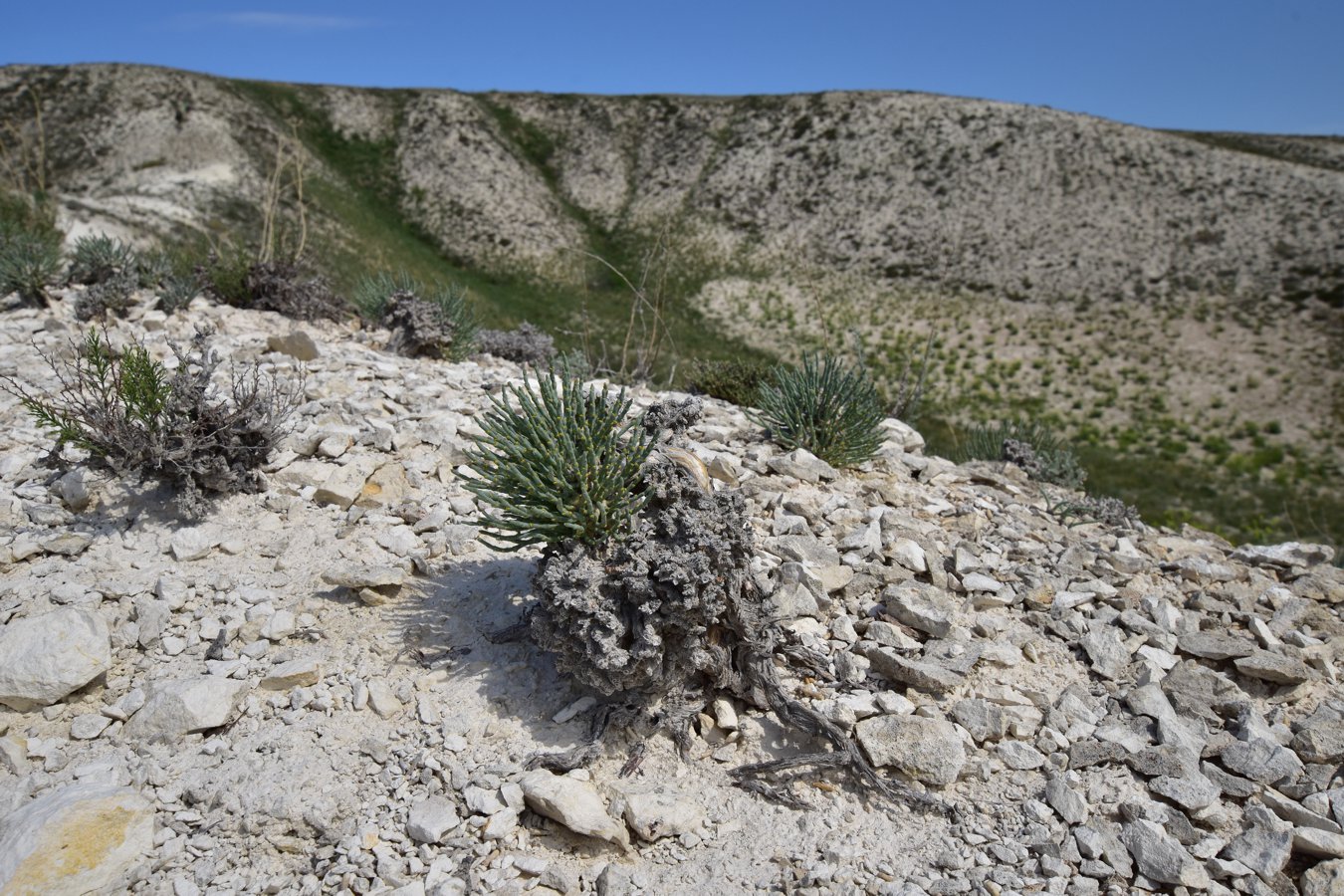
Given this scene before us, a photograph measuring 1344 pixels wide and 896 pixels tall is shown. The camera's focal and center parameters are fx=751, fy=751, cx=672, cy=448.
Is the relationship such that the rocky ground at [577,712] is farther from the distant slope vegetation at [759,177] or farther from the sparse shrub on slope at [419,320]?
the distant slope vegetation at [759,177]

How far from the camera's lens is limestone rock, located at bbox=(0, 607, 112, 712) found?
11.5 ft

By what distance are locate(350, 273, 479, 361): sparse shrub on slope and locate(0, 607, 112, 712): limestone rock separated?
5.43 m

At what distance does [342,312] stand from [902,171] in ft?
133

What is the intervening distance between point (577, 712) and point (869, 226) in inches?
1658

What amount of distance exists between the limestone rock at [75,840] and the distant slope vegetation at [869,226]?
735 inches

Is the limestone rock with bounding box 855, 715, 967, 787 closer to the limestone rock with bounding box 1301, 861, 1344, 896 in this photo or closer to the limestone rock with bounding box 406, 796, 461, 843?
the limestone rock with bounding box 1301, 861, 1344, 896

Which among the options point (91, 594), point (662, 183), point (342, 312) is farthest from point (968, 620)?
point (662, 183)

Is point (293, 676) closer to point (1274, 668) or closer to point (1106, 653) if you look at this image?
point (1106, 653)

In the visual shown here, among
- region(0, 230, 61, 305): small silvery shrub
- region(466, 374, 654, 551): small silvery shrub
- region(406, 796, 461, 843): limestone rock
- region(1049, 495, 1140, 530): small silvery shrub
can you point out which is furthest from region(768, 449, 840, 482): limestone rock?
region(0, 230, 61, 305): small silvery shrub

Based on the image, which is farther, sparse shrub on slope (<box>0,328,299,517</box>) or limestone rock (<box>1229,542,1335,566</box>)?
limestone rock (<box>1229,542,1335,566</box>)

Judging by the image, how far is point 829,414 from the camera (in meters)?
6.20

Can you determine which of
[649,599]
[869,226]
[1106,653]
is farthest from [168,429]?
[869,226]

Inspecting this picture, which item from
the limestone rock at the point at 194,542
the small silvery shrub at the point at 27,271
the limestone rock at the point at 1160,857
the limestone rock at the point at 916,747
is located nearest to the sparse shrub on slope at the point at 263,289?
the small silvery shrub at the point at 27,271

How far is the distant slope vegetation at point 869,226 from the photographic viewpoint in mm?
25109
